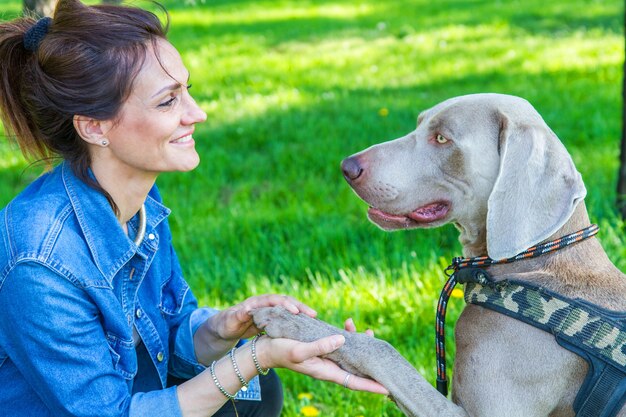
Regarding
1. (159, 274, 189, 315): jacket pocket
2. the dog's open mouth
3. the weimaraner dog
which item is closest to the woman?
the weimaraner dog

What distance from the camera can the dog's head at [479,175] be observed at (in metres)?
2.47

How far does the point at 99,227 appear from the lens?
8.35ft

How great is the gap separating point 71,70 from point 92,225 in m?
0.46

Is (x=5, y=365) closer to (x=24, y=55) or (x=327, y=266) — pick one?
(x=24, y=55)

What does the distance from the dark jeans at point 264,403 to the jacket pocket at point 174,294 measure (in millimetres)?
271

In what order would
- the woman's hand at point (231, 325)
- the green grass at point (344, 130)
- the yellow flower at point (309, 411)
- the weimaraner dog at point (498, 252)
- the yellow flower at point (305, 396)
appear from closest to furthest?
the weimaraner dog at point (498, 252) < the woman's hand at point (231, 325) < the yellow flower at point (309, 411) < the yellow flower at point (305, 396) < the green grass at point (344, 130)

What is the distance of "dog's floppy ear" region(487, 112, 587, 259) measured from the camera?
2.45 m

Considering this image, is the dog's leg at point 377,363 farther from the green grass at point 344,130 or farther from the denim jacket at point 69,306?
the green grass at point 344,130

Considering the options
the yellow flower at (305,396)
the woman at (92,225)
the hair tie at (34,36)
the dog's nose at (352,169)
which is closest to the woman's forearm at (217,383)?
the woman at (92,225)

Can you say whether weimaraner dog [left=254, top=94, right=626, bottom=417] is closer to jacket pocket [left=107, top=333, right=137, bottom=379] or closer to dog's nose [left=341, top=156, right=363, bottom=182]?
dog's nose [left=341, top=156, right=363, bottom=182]

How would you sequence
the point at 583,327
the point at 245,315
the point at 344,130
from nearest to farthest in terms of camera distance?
1. the point at 583,327
2. the point at 245,315
3. the point at 344,130

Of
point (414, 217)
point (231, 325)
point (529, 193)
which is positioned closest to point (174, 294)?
point (231, 325)

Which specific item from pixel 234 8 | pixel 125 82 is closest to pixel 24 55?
pixel 125 82

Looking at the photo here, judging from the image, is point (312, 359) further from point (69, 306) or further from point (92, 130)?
point (92, 130)
